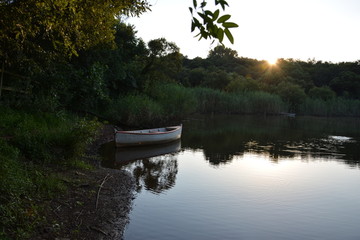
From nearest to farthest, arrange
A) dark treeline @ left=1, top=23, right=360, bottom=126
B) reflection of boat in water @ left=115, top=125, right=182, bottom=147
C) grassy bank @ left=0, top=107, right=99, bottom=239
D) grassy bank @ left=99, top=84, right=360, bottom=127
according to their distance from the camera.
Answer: grassy bank @ left=0, top=107, right=99, bottom=239, dark treeline @ left=1, top=23, right=360, bottom=126, reflection of boat in water @ left=115, top=125, right=182, bottom=147, grassy bank @ left=99, top=84, right=360, bottom=127

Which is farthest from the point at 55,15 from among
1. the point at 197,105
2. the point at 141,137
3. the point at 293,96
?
the point at 293,96

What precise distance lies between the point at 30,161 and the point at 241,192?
5849mm

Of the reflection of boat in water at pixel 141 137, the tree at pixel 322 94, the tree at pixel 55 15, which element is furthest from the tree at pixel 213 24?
the tree at pixel 322 94

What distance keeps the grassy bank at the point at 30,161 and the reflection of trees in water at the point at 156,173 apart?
210cm

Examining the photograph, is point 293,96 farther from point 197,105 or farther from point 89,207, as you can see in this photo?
point 89,207

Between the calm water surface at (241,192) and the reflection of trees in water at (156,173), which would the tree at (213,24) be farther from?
the reflection of trees in water at (156,173)

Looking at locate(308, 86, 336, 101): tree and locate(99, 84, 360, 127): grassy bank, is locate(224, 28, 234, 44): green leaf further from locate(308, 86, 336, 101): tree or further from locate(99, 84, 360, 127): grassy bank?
locate(308, 86, 336, 101): tree

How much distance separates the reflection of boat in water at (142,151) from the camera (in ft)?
47.8

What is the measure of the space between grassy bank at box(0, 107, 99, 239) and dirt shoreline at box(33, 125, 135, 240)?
233 millimetres

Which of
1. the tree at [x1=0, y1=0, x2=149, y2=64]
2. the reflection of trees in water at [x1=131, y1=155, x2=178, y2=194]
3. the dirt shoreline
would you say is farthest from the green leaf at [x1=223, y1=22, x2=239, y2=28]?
the reflection of trees in water at [x1=131, y1=155, x2=178, y2=194]

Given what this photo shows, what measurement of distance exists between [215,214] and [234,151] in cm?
1055

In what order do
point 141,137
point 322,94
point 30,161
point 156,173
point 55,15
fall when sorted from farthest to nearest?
point 322,94 < point 141,137 < point 156,173 < point 30,161 < point 55,15

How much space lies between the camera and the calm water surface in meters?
7.60

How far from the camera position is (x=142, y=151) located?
16797mm
